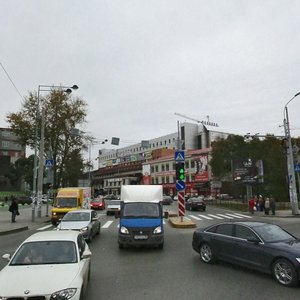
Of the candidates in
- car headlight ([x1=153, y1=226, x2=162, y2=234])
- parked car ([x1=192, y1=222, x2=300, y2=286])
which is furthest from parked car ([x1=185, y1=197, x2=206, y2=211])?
parked car ([x1=192, y1=222, x2=300, y2=286])

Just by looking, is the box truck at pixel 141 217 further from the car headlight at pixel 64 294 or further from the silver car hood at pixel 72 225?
the car headlight at pixel 64 294

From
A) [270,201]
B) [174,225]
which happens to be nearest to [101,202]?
[270,201]

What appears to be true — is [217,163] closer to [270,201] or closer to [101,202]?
[101,202]

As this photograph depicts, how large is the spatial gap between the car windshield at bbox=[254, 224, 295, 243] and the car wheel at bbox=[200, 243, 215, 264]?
186cm

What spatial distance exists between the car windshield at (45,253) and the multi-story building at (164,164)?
68606 mm

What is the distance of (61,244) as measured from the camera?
8516 mm

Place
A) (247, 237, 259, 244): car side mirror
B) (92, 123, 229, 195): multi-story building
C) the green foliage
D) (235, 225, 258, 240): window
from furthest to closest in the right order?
(92, 123, 229, 195): multi-story building, the green foliage, (235, 225, 258, 240): window, (247, 237, 259, 244): car side mirror

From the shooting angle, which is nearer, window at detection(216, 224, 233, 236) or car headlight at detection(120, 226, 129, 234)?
window at detection(216, 224, 233, 236)

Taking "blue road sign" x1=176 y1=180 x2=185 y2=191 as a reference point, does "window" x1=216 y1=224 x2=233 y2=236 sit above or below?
below

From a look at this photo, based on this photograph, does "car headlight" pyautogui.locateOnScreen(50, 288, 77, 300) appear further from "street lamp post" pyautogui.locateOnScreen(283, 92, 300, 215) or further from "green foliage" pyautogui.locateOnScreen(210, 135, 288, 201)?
"green foliage" pyautogui.locateOnScreen(210, 135, 288, 201)

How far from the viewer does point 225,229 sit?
12227 mm

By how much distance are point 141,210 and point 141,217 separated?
586mm

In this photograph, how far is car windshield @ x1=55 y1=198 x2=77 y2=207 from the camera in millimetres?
29320

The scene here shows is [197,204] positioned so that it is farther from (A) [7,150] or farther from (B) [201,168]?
(A) [7,150]
